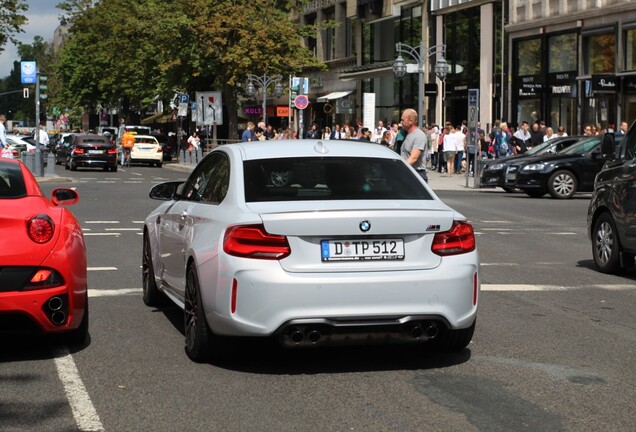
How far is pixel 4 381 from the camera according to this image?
7.23 meters

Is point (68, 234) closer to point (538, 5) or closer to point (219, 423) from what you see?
point (219, 423)

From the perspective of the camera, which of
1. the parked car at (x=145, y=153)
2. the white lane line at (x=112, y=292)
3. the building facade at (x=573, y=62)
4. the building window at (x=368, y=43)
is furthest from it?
the building window at (x=368, y=43)

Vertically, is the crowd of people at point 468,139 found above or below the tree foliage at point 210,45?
below

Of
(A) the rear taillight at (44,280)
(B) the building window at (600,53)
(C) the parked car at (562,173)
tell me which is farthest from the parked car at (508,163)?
(A) the rear taillight at (44,280)

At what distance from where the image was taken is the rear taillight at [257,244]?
283 inches

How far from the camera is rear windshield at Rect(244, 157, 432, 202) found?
7.78 metres

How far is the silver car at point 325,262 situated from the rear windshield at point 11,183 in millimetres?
1366

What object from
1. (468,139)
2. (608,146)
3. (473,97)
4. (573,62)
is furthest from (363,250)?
(573,62)

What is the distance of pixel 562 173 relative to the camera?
96.8 ft

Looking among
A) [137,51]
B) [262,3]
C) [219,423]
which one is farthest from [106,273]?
[137,51]

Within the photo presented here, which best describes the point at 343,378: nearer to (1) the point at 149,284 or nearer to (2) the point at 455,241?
(2) the point at 455,241

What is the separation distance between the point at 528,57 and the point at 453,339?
4088cm

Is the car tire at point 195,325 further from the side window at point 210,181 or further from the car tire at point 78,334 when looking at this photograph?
the car tire at point 78,334

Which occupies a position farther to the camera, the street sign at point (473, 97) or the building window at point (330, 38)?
the building window at point (330, 38)
